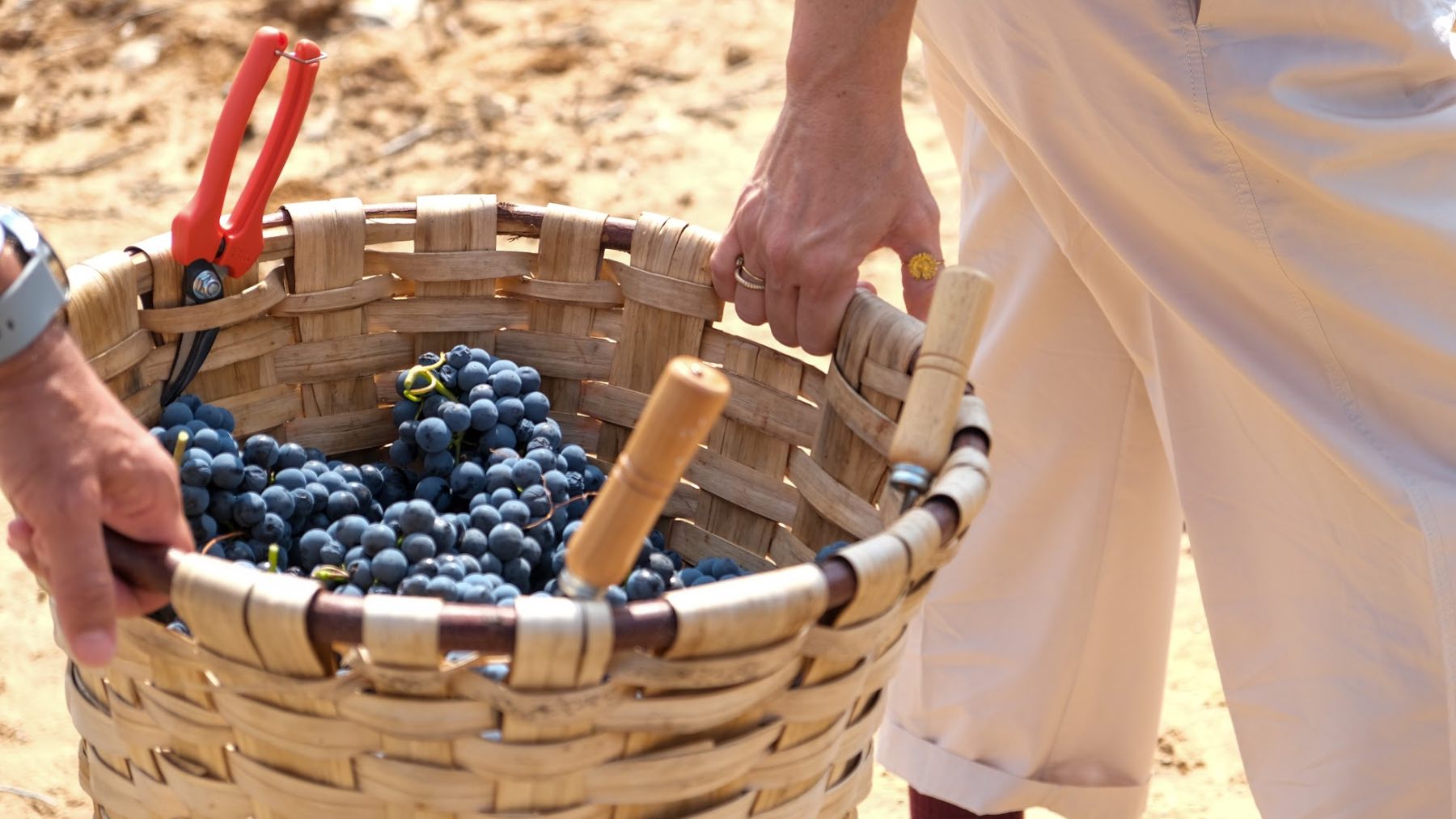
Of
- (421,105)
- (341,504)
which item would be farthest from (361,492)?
(421,105)

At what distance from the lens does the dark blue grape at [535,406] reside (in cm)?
125

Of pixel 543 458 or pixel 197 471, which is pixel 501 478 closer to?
pixel 543 458

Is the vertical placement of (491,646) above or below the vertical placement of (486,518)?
above

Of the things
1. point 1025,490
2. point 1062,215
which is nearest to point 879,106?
point 1062,215

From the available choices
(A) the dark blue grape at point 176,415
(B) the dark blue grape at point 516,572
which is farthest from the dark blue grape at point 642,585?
(A) the dark blue grape at point 176,415

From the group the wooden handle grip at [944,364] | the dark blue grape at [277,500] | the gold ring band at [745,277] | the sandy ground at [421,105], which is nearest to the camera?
the wooden handle grip at [944,364]

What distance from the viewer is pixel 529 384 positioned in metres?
1.27

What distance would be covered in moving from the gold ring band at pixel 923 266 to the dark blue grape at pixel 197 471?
23.7 inches

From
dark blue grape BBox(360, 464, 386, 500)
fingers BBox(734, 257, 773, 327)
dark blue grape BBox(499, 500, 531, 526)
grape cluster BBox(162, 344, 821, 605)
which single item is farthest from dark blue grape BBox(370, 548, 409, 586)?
fingers BBox(734, 257, 773, 327)

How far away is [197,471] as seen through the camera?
1051mm

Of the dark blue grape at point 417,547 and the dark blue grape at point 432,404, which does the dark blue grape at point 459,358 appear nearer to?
the dark blue grape at point 432,404

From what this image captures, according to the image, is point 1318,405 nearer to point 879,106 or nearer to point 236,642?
point 879,106

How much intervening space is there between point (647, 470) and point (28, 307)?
0.36 meters

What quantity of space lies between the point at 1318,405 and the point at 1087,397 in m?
0.30
